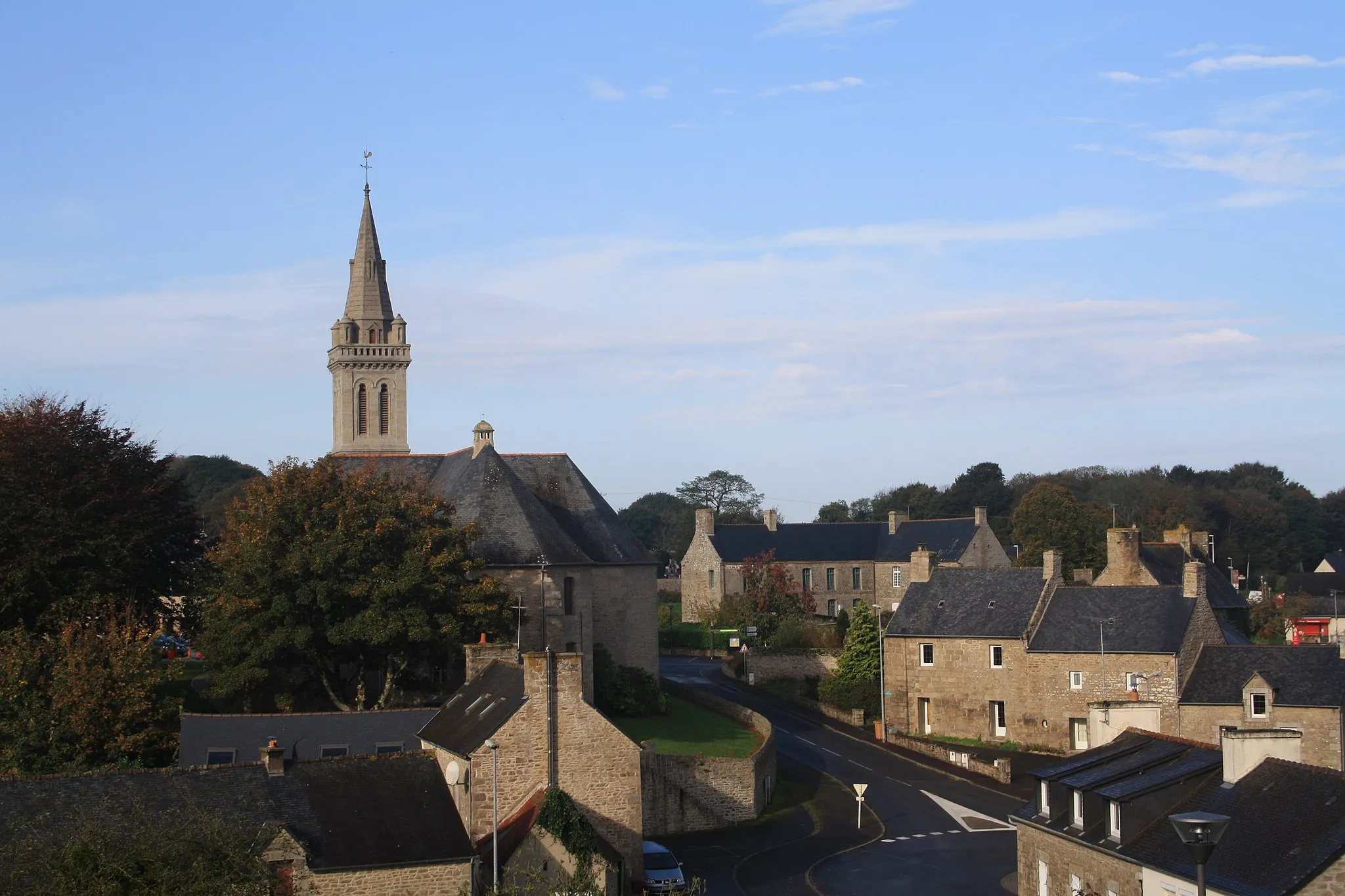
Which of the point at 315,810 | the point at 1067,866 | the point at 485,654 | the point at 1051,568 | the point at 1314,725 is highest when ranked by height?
the point at 1051,568

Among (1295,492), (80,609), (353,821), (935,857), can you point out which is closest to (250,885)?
(353,821)

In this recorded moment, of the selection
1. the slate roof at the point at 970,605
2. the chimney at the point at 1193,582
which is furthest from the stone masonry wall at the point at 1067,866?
the slate roof at the point at 970,605

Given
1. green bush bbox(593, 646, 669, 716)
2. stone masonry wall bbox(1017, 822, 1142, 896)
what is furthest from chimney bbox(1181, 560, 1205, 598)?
stone masonry wall bbox(1017, 822, 1142, 896)

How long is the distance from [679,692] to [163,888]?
42487mm

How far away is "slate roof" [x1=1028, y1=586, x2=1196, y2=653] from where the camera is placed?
5250 cm

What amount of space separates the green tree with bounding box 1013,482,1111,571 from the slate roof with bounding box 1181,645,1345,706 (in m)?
32.1

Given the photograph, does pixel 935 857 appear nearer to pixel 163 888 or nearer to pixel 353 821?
pixel 353 821

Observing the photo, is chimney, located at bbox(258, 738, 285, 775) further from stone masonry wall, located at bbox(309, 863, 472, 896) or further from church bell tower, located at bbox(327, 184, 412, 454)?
church bell tower, located at bbox(327, 184, 412, 454)

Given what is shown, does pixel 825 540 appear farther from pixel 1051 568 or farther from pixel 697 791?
pixel 697 791

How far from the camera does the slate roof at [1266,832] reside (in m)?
22.8

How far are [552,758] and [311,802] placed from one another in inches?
197

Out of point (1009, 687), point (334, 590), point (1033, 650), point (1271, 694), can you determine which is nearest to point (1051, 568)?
point (1033, 650)

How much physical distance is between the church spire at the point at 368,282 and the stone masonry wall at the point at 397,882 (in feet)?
164

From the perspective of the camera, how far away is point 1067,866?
1115 inches
